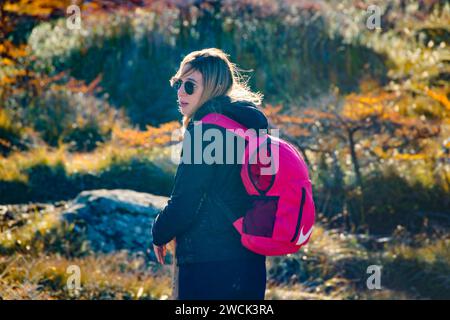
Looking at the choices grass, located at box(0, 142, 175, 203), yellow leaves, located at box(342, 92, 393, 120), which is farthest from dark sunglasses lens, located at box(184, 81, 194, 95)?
grass, located at box(0, 142, 175, 203)

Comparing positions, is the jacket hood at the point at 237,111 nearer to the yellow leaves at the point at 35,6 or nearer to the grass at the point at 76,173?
the grass at the point at 76,173

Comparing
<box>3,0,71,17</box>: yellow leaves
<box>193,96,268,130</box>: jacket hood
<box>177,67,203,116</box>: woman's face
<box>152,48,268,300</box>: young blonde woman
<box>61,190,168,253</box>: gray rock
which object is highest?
<box>3,0,71,17</box>: yellow leaves

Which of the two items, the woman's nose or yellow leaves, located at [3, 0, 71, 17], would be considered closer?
the woman's nose

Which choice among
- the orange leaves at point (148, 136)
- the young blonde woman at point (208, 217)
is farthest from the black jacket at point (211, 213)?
the orange leaves at point (148, 136)

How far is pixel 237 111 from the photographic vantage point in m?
3.56

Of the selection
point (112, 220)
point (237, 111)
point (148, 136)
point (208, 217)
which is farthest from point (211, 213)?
point (148, 136)

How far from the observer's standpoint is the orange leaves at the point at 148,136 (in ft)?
30.3

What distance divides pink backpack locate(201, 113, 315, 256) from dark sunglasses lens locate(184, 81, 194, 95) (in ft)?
0.67

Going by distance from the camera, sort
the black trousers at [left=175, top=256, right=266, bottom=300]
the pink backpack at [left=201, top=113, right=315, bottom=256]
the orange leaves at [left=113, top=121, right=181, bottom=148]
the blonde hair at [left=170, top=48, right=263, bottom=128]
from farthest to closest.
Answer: the orange leaves at [left=113, top=121, right=181, bottom=148]
the blonde hair at [left=170, top=48, right=263, bottom=128]
the black trousers at [left=175, top=256, right=266, bottom=300]
the pink backpack at [left=201, top=113, right=315, bottom=256]

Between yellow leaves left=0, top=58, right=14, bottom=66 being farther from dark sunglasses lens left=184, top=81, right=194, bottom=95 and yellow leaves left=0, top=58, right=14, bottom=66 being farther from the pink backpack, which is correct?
the pink backpack

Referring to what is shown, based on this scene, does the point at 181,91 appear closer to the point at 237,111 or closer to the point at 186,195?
the point at 237,111

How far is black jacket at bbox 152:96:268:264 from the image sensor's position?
346cm

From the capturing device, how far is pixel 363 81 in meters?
12.5

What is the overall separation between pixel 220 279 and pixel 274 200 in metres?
0.41
